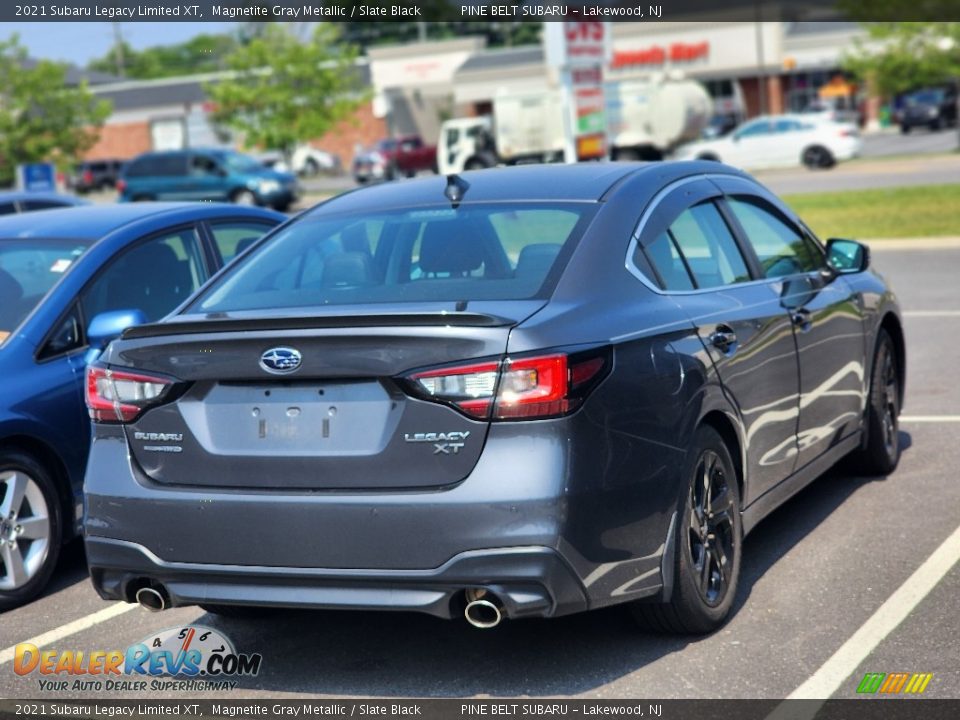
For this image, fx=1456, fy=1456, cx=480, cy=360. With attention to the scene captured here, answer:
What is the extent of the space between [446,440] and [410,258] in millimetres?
1161

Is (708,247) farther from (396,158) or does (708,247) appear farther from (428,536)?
(396,158)

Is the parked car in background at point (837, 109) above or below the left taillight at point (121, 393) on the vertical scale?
below

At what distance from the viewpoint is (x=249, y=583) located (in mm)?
4441

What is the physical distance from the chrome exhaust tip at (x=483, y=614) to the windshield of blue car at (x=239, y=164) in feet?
128

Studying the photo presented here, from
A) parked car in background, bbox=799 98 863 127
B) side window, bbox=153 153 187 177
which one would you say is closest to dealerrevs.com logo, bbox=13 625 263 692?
side window, bbox=153 153 187 177

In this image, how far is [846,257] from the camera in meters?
6.75

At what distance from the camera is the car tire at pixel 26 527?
19.3 feet

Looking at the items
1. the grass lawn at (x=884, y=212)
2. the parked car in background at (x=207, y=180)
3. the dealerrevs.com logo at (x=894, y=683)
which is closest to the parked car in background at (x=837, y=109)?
the parked car in background at (x=207, y=180)

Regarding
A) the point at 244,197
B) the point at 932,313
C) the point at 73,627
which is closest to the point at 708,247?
the point at 73,627

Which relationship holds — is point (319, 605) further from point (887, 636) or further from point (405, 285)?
point (887, 636)

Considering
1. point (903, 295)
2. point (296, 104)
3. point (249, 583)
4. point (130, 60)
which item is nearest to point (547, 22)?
point (903, 295)

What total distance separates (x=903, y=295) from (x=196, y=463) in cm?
1108

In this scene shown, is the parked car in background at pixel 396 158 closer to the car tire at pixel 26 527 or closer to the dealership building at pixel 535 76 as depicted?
the dealership building at pixel 535 76

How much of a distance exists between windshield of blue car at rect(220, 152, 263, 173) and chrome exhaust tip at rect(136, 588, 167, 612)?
Answer: 126 feet
